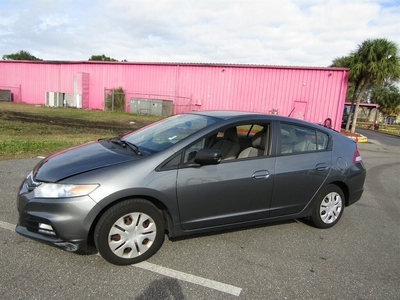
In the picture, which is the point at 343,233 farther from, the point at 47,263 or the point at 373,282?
the point at 47,263

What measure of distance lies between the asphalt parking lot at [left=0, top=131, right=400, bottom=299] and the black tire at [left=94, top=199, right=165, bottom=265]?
4.8 inches

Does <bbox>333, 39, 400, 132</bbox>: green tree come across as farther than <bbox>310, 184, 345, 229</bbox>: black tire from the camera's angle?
Yes

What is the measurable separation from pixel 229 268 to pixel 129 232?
3.37ft

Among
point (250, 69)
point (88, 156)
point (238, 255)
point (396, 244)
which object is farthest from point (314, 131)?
point (250, 69)

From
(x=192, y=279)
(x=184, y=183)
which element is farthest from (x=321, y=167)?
(x=192, y=279)

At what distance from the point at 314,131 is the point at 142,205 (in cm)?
249

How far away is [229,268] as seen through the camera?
9.50 feet

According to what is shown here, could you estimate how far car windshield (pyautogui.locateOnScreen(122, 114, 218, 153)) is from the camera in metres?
3.21

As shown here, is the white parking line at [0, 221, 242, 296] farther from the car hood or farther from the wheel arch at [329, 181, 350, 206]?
the wheel arch at [329, 181, 350, 206]

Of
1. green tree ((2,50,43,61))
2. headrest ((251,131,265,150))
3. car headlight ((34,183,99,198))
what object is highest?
green tree ((2,50,43,61))

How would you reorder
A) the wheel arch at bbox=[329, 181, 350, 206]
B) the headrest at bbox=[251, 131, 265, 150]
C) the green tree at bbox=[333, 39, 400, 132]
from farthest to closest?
the green tree at bbox=[333, 39, 400, 132], the wheel arch at bbox=[329, 181, 350, 206], the headrest at bbox=[251, 131, 265, 150]

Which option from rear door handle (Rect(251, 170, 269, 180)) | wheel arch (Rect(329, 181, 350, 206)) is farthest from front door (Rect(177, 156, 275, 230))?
wheel arch (Rect(329, 181, 350, 206))

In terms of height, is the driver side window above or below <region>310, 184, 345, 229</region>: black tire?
above

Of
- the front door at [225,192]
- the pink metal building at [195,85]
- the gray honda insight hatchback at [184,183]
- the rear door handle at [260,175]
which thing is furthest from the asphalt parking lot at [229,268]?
the pink metal building at [195,85]
